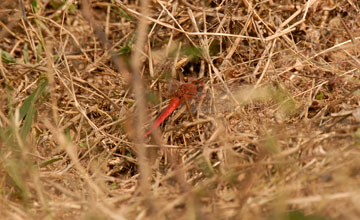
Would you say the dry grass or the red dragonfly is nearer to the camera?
the dry grass

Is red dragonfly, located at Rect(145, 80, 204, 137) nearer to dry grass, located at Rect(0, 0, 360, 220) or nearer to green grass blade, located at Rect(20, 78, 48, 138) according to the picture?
dry grass, located at Rect(0, 0, 360, 220)

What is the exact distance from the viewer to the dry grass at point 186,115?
4.09ft

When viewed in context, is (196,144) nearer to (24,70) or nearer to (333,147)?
(333,147)

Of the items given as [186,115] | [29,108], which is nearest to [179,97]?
[186,115]

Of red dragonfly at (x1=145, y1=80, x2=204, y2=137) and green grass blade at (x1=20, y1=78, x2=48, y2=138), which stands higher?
green grass blade at (x1=20, y1=78, x2=48, y2=138)

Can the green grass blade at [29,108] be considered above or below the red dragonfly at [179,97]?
above

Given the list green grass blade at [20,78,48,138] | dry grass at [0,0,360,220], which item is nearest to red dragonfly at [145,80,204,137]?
dry grass at [0,0,360,220]

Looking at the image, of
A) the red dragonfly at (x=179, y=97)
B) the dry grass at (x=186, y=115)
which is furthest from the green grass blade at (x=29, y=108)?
the red dragonfly at (x=179, y=97)

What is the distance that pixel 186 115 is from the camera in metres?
1.78

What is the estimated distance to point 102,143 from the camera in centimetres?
173

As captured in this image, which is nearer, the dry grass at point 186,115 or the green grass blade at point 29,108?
the dry grass at point 186,115

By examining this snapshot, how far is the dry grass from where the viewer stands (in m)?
1.25

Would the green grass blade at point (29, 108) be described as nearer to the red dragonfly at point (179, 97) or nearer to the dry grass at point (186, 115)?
the dry grass at point (186, 115)

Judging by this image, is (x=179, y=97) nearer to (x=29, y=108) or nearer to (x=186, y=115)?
(x=186, y=115)
